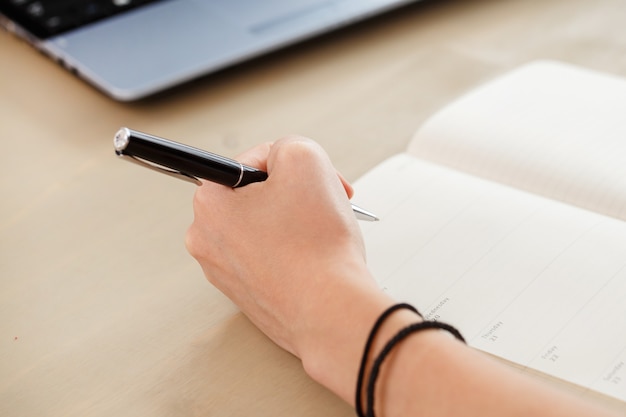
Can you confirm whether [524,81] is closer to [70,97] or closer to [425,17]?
[425,17]

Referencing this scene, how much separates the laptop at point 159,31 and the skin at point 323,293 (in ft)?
1.03

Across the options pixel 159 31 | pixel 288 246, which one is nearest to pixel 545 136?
pixel 288 246

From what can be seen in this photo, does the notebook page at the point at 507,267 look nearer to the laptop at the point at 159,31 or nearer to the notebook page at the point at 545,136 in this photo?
the notebook page at the point at 545,136

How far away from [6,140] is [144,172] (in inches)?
7.4

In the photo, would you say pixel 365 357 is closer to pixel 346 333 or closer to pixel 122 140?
pixel 346 333

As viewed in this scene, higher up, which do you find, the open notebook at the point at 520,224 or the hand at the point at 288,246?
the hand at the point at 288,246

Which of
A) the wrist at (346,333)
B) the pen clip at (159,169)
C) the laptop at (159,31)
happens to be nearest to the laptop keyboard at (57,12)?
the laptop at (159,31)

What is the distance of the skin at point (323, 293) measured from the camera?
0.49 metres

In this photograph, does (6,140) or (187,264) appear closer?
(187,264)

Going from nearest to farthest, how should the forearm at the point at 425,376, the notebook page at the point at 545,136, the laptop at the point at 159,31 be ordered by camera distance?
the forearm at the point at 425,376 < the notebook page at the point at 545,136 < the laptop at the point at 159,31

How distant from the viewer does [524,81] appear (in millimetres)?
895

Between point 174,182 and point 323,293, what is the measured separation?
0.31 m

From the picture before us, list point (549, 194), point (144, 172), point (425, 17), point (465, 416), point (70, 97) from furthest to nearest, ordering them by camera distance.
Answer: point (425, 17) < point (70, 97) < point (144, 172) < point (549, 194) < point (465, 416)

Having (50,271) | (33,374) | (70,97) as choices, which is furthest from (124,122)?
(33,374)
